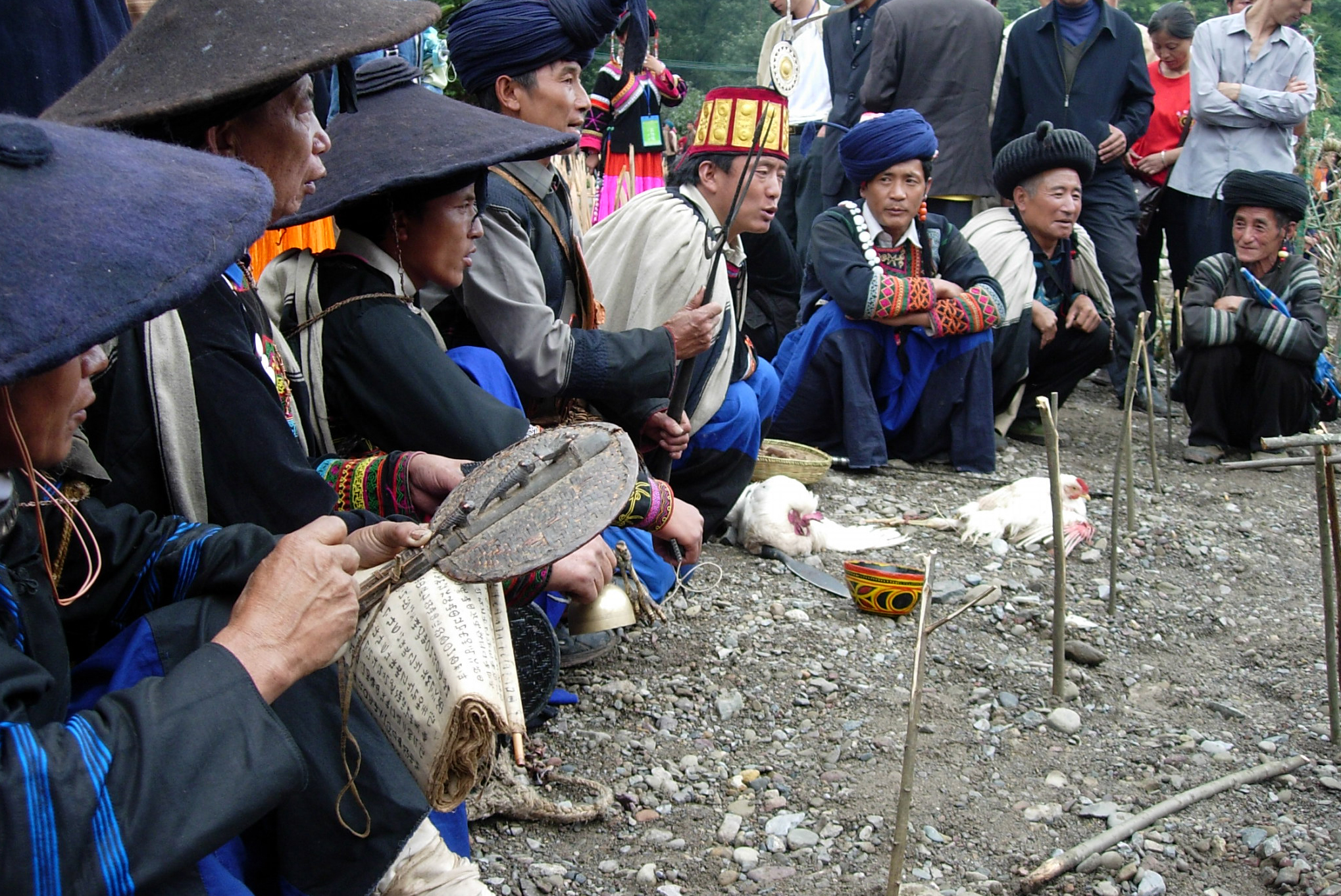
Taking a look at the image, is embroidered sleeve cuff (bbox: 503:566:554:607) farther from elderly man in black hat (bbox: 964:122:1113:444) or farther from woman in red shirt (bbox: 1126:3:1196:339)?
woman in red shirt (bbox: 1126:3:1196:339)

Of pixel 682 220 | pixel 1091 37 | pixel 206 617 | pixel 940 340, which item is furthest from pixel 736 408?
pixel 1091 37

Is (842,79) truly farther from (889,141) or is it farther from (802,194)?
(889,141)

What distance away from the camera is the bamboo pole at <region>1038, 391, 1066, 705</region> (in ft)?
8.76

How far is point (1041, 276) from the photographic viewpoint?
241 inches

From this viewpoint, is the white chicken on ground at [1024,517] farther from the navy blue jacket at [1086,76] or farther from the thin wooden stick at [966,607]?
the navy blue jacket at [1086,76]

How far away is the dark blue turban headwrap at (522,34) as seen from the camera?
3.35 meters

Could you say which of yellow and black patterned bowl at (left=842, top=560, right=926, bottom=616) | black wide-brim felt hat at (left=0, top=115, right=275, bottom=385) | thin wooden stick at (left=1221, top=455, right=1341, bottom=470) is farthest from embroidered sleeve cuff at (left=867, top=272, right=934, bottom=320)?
black wide-brim felt hat at (left=0, top=115, right=275, bottom=385)

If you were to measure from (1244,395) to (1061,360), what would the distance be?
941mm

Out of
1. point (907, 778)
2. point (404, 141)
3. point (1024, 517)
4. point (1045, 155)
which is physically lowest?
point (1024, 517)

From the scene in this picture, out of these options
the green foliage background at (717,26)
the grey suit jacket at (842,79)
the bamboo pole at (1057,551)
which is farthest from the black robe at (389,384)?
the green foliage background at (717,26)

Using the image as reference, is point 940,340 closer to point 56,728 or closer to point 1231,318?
point 1231,318

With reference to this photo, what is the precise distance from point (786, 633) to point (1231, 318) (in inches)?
146

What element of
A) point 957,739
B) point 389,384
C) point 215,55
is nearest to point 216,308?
point 215,55

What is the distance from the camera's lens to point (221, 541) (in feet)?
5.68
